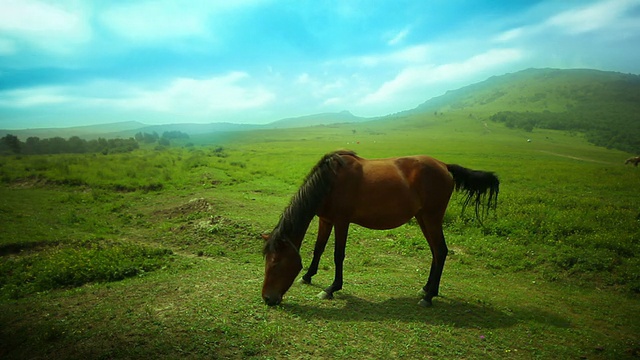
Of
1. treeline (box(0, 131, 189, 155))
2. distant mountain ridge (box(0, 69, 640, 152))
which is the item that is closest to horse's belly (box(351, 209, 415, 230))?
treeline (box(0, 131, 189, 155))

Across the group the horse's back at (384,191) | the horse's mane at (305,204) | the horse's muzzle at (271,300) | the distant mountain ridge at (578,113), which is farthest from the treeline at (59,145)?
the horse's back at (384,191)

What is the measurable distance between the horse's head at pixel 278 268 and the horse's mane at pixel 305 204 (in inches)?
0.8

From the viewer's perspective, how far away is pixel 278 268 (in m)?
5.53

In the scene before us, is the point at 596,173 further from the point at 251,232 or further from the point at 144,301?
the point at 144,301

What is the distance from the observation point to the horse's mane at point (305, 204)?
18.8 ft

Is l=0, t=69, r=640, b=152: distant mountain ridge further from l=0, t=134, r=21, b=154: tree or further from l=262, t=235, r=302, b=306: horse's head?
l=262, t=235, r=302, b=306: horse's head

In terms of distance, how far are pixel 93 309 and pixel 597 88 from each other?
8602 inches

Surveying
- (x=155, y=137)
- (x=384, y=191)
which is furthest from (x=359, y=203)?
(x=155, y=137)

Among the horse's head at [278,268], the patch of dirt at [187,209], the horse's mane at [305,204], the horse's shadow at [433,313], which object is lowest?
the horse's shadow at [433,313]

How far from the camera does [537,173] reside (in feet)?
94.6

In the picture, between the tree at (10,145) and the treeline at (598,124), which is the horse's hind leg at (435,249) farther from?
the treeline at (598,124)

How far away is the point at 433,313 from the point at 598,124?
129 m

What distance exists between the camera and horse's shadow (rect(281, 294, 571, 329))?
5.32 m

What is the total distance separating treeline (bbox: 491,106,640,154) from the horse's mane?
82023mm
